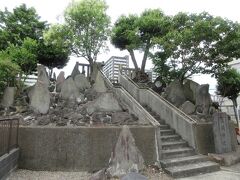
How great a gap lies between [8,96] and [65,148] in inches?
150

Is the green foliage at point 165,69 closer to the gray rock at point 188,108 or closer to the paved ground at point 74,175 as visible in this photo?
the gray rock at point 188,108

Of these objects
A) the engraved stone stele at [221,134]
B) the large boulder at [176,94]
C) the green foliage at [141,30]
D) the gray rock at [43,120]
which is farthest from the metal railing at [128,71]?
the gray rock at [43,120]

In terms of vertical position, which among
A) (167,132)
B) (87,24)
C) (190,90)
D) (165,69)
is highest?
(87,24)

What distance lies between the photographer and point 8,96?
9.07 meters

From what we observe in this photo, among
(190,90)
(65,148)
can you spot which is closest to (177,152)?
(65,148)

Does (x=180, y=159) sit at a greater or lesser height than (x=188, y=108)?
lesser

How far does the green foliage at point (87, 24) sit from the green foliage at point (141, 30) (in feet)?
4.06

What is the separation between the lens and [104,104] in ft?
28.5

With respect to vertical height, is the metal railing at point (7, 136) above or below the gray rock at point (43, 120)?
below

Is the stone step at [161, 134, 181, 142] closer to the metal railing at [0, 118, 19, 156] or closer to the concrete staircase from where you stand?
the concrete staircase

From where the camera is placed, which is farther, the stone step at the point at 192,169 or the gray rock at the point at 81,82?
the gray rock at the point at 81,82

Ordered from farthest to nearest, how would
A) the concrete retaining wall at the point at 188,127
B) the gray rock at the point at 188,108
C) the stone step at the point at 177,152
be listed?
the gray rock at the point at 188,108 < the concrete retaining wall at the point at 188,127 < the stone step at the point at 177,152

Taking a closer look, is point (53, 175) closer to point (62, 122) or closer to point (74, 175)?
point (74, 175)

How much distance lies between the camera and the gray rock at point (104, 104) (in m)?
8.58
